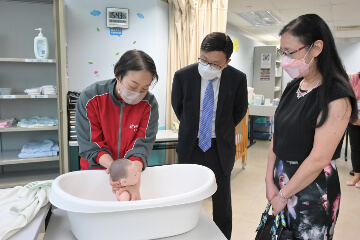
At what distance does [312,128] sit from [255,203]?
89.2 inches

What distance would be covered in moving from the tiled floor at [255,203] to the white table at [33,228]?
185 centimetres

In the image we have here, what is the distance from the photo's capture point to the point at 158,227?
38.5 inches

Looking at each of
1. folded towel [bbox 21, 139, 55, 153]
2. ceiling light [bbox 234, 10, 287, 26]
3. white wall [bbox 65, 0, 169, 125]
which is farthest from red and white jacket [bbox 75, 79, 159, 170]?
ceiling light [bbox 234, 10, 287, 26]

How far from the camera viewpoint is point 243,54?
21.8ft

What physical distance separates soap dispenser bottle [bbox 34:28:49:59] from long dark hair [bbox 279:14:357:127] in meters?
2.62

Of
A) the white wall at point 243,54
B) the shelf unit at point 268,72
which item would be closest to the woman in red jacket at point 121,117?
the white wall at point 243,54

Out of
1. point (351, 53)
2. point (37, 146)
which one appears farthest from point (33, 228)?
point (351, 53)

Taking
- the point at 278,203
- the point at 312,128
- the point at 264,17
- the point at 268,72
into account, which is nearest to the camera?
the point at 312,128

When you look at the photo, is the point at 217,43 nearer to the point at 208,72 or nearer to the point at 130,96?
the point at 208,72

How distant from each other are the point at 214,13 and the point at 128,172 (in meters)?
2.93

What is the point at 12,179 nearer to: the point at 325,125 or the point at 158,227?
the point at 158,227

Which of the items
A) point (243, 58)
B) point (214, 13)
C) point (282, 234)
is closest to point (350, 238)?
point (282, 234)

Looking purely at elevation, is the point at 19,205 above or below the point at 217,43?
below

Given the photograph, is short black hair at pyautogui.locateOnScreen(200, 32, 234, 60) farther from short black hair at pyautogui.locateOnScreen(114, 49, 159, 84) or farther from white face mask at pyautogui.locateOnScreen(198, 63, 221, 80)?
short black hair at pyautogui.locateOnScreen(114, 49, 159, 84)
